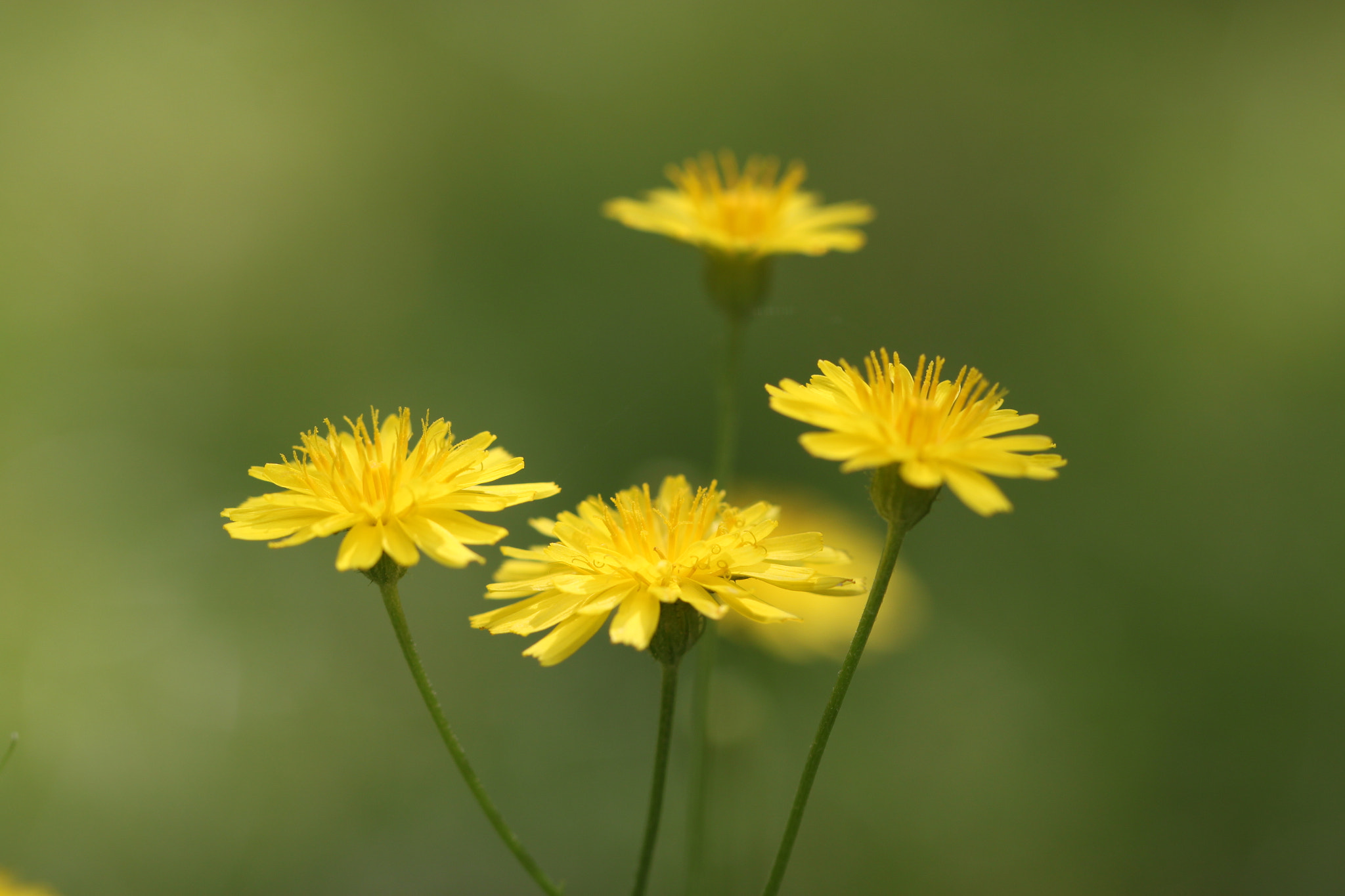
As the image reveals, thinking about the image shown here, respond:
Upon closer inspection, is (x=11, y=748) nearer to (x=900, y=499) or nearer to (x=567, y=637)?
(x=567, y=637)

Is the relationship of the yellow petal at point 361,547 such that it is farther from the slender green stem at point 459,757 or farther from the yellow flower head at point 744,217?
the yellow flower head at point 744,217

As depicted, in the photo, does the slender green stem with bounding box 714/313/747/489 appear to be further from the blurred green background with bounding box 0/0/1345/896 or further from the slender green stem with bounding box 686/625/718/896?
the blurred green background with bounding box 0/0/1345/896

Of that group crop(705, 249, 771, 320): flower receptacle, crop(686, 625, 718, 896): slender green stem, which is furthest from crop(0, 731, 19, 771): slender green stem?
crop(705, 249, 771, 320): flower receptacle

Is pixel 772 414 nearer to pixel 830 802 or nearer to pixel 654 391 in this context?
pixel 654 391

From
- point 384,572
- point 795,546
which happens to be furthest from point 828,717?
point 384,572

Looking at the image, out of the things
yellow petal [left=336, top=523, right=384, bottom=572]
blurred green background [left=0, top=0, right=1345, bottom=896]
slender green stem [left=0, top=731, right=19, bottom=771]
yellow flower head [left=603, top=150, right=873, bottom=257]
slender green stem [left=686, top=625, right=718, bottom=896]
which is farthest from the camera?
blurred green background [left=0, top=0, right=1345, bottom=896]
